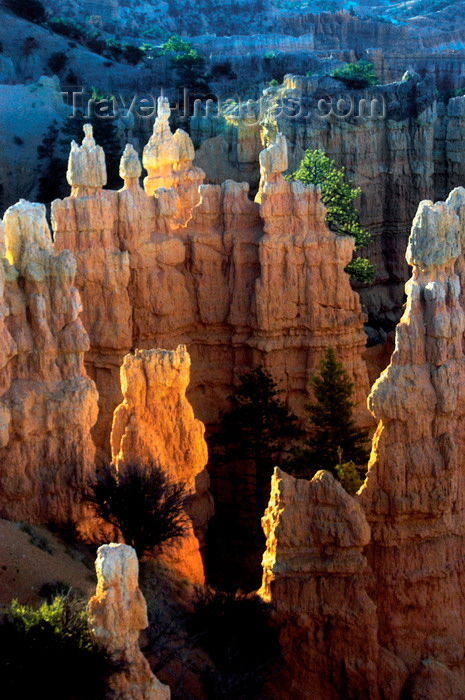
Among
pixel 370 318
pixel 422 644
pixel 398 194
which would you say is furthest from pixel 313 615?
pixel 398 194

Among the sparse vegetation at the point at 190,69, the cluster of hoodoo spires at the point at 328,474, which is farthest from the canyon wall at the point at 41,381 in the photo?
the sparse vegetation at the point at 190,69

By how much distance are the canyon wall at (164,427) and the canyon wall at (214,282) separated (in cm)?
454

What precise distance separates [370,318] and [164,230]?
13670 millimetres

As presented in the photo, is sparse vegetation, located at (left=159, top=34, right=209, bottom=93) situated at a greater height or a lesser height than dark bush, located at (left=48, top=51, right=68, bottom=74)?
lesser

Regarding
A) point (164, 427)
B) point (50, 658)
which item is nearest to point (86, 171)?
point (164, 427)

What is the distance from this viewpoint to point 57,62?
7069 centimetres

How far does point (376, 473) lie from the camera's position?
23.2m

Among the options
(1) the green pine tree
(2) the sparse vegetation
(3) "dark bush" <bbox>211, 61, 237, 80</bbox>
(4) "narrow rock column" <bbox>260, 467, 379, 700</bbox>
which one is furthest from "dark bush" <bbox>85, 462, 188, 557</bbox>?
(3) "dark bush" <bbox>211, 61, 237, 80</bbox>

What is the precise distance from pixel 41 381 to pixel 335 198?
19479mm

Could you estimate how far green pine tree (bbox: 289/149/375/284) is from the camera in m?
41.2

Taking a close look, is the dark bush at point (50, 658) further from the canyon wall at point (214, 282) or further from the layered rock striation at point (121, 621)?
the canyon wall at point (214, 282)

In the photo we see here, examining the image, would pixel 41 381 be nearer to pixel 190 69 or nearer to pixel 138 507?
pixel 138 507

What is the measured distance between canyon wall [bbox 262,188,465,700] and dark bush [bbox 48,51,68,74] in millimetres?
50239

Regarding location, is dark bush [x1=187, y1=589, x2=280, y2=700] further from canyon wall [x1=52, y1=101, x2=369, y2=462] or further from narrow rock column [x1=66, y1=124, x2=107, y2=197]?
narrow rock column [x1=66, y1=124, x2=107, y2=197]
